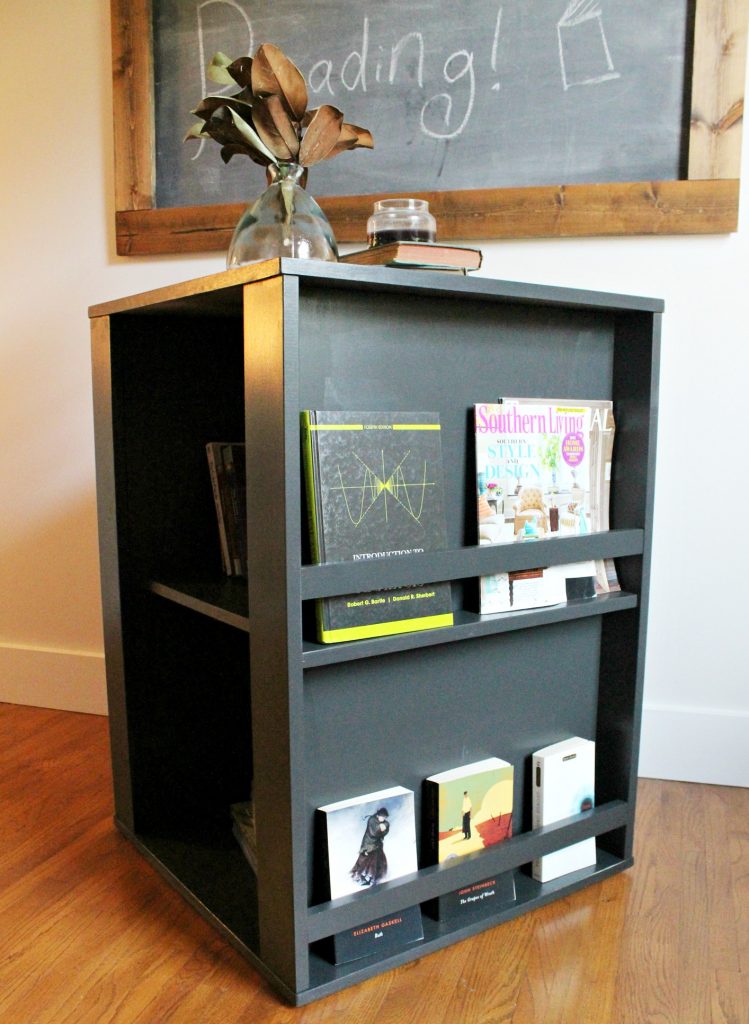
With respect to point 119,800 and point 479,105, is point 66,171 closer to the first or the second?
point 479,105

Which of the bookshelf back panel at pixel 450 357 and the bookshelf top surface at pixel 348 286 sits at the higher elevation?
the bookshelf top surface at pixel 348 286

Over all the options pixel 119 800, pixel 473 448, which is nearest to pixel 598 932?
pixel 473 448

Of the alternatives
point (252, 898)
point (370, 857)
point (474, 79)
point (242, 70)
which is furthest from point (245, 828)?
point (474, 79)

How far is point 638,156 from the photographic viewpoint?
1.69 metres

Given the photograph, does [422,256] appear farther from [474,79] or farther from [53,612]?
[53,612]

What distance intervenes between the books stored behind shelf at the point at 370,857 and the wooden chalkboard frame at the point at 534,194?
1143 millimetres

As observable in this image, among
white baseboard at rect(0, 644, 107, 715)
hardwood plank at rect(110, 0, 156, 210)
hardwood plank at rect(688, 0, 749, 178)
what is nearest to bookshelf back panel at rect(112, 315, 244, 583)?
hardwood plank at rect(110, 0, 156, 210)

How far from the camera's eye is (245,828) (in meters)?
1.44

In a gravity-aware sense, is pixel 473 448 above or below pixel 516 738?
above

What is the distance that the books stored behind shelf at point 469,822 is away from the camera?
1.24 m

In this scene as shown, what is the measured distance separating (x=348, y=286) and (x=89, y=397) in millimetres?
1201

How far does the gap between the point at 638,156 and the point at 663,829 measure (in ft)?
4.15

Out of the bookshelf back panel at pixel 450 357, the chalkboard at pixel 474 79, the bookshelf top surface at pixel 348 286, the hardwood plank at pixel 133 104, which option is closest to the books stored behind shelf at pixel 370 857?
the bookshelf back panel at pixel 450 357

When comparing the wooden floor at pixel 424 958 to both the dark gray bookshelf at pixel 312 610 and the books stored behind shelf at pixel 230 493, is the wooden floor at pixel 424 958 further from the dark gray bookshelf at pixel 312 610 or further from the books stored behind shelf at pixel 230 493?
the books stored behind shelf at pixel 230 493
